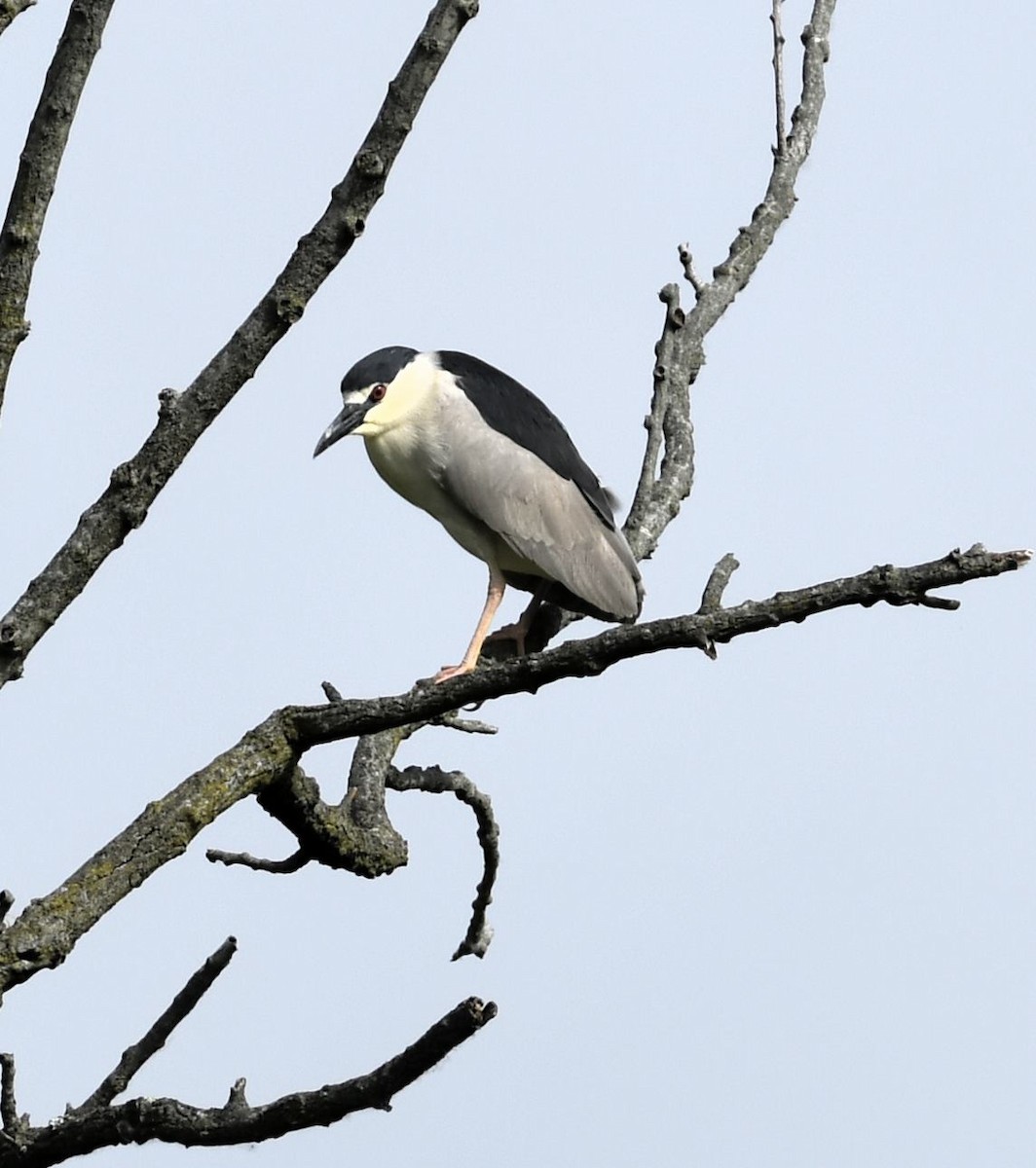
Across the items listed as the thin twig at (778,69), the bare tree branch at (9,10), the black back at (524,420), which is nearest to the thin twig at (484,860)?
the black back at (524,420)

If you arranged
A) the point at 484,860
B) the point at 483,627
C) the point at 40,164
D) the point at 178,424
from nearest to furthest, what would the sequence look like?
the point at 40,164, the point at 178,424, the point at 484,860, the point at 483,627

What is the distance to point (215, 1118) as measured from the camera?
11.6 ft

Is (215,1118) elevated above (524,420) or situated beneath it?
situated beneath

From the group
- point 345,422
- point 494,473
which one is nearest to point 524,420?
point 494,473

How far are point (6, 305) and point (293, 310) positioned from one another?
0.59 meters

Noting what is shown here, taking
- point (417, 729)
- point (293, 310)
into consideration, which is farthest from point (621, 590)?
point (293, 310)

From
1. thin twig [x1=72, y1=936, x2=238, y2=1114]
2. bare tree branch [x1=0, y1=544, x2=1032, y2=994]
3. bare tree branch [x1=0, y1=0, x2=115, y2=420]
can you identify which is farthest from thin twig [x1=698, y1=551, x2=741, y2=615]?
bare tree branch [x1=0, y1=0, x2=115, y2=420]

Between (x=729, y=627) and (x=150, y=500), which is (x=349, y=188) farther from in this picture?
(x=729, y=627)

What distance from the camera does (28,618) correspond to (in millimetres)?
3838

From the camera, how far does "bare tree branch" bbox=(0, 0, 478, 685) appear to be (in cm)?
380

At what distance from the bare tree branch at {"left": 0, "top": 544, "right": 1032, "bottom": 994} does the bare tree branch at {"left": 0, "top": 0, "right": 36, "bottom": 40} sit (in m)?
1.59

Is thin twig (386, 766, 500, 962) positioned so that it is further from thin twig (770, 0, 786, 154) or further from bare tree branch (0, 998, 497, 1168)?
thin twig (770, 0, 786, 154)

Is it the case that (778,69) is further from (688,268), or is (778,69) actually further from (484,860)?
(484,860)

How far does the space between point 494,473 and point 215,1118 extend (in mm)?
3177
